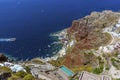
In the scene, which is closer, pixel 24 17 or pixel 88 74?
pixel 88 74

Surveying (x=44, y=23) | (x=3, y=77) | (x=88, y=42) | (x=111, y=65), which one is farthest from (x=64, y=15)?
(x=3, y=77)

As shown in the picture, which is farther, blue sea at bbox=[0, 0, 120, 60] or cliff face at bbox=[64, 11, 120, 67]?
blue sea at bbox=[0, 0, 120, 60]

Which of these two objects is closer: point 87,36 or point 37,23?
point 87,36

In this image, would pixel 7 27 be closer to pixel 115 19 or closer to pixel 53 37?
pixel 53 37

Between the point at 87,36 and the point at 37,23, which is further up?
the point at 37,23

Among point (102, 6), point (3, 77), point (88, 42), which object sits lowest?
point (3, 77)
